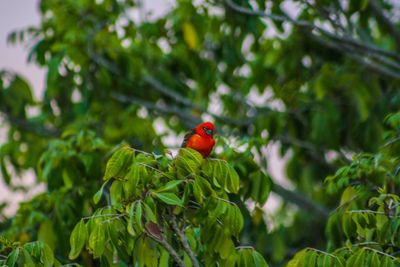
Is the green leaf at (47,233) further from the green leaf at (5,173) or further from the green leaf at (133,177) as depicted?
the green leaf at (133,177)

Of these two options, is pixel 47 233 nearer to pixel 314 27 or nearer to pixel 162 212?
pixel 162 212

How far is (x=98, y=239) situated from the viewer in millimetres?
3666

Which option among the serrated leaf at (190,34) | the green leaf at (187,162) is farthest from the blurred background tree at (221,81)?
the green leaf at (187,162)

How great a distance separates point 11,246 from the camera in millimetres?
4016

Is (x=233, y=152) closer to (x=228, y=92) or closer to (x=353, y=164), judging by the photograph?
(x=353, y=164)

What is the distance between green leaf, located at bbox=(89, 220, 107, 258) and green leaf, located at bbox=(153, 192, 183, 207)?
30cm

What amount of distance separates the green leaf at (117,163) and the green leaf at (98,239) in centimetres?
27

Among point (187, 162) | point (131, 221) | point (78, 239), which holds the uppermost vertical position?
point (187, 162)

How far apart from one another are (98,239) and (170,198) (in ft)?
1.29

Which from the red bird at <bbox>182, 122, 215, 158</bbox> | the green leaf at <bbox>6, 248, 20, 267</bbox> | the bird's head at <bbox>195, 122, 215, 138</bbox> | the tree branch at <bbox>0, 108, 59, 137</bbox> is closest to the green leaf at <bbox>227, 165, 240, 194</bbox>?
the green leaf at <bbox>6, 248, 20, 267</bbox>

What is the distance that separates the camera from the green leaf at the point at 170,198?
362 cm

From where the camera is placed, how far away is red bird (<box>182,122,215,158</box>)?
5133 millimetres

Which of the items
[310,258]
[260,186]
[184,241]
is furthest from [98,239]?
[260,186]

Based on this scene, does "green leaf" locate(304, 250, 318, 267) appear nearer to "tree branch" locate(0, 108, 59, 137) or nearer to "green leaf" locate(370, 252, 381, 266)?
"green leaf" locate(370, 252, 381, 266)
